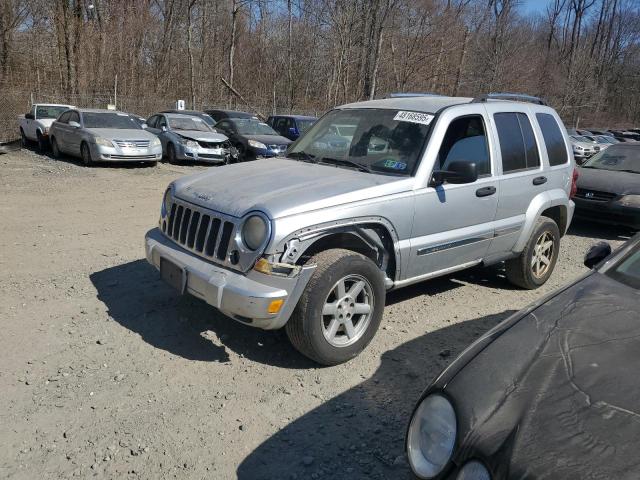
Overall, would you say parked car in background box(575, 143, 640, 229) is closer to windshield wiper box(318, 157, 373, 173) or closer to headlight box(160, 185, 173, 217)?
windshield wiper box(318, 157, 373, 173)

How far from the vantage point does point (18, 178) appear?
11.7 meters

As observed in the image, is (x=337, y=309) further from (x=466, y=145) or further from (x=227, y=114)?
(x=227, y=114)

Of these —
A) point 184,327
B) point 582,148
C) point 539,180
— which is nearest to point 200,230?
point 184,327

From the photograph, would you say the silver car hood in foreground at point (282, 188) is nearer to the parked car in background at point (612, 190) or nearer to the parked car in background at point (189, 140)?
the parked car in background at point (612, 190)

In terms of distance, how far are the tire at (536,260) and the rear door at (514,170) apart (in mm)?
320

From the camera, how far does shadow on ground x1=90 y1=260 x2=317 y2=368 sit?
4.06 m

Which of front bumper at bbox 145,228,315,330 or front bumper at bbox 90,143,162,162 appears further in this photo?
front bumper at bbox 90,143,162,162

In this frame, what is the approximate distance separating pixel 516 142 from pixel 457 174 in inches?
54.9

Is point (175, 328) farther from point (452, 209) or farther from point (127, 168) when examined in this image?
point (127, 168)

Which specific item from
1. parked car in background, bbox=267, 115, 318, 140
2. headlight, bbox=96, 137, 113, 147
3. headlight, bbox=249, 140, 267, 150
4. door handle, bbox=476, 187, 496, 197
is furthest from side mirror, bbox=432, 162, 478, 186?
parked car in background, bbox=267, 115, 318, 140

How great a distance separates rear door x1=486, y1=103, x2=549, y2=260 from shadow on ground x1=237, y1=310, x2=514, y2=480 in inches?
66.2

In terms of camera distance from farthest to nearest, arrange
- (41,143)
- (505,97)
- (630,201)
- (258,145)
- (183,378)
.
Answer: (41,143)
(258,145)
(630,201)
(505,97)
(183,378)

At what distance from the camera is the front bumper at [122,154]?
1345 centimetres

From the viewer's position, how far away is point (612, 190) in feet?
29.8
